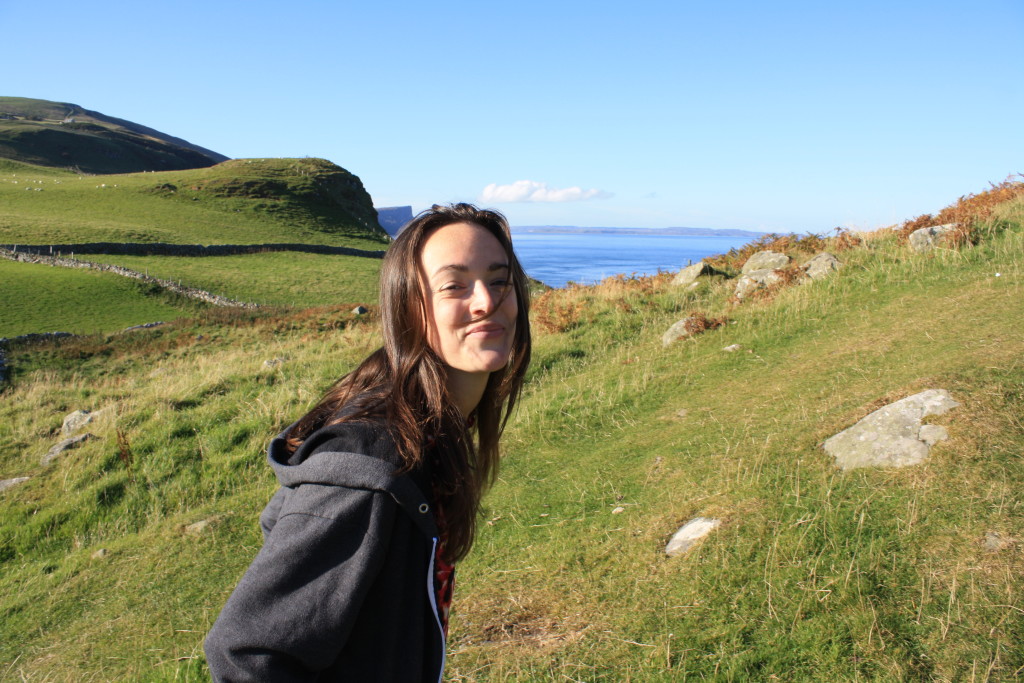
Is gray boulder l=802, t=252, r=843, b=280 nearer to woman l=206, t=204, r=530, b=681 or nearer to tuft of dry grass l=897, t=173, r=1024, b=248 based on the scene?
tuft of dry grass l=897, t=173, r=1024, b=248

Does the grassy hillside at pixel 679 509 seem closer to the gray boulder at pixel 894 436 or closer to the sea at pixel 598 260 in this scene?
the gray boulder at pixel 894 436

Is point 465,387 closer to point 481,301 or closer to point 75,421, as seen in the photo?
point 481,301

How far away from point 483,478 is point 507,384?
350mm

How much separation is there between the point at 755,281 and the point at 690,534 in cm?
872

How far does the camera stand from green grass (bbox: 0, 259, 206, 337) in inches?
926

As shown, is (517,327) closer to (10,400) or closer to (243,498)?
(243,498)

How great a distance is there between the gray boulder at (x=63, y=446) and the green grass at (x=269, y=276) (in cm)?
1920

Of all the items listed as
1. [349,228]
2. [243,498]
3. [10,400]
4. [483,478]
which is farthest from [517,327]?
[349,228]

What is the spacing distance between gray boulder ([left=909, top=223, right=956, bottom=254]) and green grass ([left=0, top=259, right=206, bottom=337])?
24.0 metres

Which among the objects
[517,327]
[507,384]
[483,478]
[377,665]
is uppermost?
[517,327]

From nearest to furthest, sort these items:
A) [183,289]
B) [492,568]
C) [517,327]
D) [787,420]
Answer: [517,327] → [492,568] → [787,420] → [183,289]

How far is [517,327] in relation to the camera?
7.56ft

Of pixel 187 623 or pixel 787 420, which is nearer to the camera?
pixel 187 623

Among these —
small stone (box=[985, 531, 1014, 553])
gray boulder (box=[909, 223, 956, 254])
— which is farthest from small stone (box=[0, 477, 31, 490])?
gray boulder (box=[909, 223, 956, 254])
